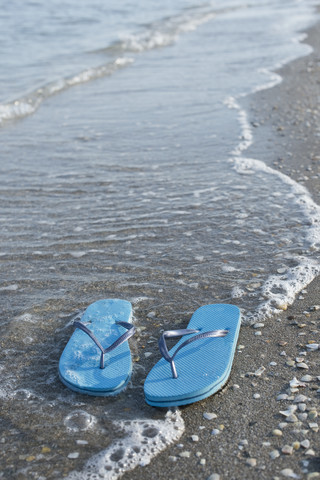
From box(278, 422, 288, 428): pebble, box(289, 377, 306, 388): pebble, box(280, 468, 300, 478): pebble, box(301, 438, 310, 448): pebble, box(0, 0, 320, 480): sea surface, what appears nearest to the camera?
box(280, 468, 300, 478): pebble

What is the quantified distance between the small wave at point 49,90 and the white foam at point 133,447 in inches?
237

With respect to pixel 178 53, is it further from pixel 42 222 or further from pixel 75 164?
pixel 42 222

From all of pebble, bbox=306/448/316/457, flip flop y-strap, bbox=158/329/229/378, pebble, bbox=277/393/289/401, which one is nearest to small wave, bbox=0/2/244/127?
flip flop y-strap, bbox=158/329/229/378

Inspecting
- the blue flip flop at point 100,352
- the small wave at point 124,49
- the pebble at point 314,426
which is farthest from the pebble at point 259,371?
the small wave at point 124,49

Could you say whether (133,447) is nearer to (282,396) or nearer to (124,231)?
(282,396)

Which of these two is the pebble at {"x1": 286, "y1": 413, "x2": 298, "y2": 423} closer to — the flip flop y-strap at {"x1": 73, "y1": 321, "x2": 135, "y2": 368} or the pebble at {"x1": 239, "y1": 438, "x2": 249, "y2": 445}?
the pebble at {"x1": 239, "y1": 438, "x2": 249, "y2": 445}

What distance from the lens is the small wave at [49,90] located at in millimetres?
7742

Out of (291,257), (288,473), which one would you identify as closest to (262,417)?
(288,473)

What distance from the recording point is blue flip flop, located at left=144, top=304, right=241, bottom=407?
7.76ft

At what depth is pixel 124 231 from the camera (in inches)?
164

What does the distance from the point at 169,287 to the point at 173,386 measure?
3.35 feet

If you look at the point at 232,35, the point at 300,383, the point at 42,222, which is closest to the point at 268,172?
the point at 42,222

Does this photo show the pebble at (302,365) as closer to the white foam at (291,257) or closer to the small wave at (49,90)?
the white foam at (291,257)

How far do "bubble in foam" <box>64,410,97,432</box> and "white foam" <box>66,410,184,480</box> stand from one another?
0.41ft
